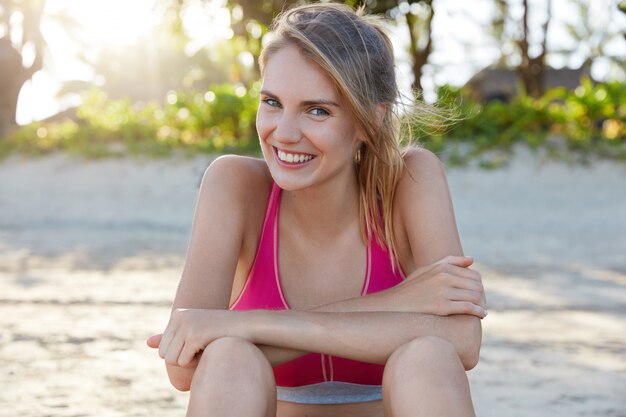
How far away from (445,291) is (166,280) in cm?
440

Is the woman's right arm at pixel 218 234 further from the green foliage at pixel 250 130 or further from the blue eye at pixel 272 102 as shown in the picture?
the green foliage at pixel 250 130

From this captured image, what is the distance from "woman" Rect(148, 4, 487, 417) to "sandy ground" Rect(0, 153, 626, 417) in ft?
2.98

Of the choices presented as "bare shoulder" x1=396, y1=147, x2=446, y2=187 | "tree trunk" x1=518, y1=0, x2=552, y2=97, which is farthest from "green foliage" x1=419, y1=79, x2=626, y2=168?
"bare shoulder" x1=396, y1=147, x2=446, y2=187

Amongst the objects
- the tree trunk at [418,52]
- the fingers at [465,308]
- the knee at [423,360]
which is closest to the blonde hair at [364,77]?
the fingers at [465,308]

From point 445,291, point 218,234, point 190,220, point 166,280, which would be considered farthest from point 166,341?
point 190,220

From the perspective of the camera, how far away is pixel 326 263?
8.61 feet

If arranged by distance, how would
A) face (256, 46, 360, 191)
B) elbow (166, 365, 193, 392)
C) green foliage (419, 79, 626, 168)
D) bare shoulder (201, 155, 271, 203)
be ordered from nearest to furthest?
elbow (166, 365, 193, 392), face (256, 46, 360, 191), bare shoulder (201, 155, 271, 203), green foliage (419, 79, 626, 168)

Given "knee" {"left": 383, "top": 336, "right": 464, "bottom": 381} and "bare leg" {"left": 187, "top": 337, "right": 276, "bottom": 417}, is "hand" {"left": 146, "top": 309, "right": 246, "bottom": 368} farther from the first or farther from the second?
"knee" {"left": 383, "top": 336, "right": 464, "bottom": 381}

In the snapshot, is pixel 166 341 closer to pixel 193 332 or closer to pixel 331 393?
pixel 193 332

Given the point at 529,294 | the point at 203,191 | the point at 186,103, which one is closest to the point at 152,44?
the point at 186,103

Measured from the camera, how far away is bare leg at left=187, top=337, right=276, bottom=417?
78.5 inches

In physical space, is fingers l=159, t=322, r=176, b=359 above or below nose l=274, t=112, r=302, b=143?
below

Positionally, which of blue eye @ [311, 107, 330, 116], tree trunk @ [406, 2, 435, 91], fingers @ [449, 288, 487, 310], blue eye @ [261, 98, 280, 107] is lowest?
tree trunk @ [406, 2, 435, 91]

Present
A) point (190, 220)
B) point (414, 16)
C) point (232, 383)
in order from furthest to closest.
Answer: point (414, 16), point (190, 220), point (232, 383)
